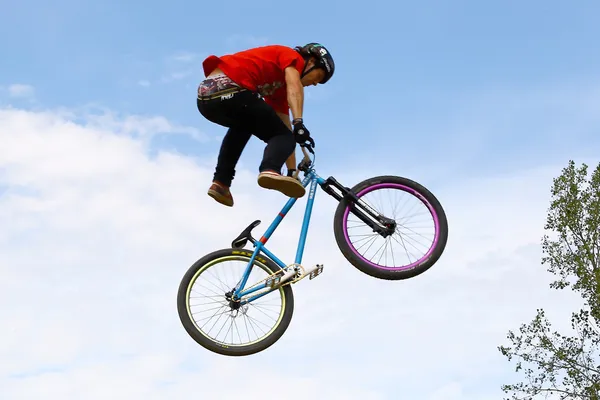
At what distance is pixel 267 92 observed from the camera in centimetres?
839

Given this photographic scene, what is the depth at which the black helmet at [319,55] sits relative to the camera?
835 centimetres

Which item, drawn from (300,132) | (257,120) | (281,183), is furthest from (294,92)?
(281,183)

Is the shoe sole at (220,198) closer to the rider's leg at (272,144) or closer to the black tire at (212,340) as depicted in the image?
the black tire at (212,340)

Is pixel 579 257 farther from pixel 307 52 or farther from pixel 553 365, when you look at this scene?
pixel 307 52

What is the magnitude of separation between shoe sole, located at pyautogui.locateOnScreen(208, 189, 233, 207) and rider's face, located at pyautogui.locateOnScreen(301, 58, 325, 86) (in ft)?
4.83

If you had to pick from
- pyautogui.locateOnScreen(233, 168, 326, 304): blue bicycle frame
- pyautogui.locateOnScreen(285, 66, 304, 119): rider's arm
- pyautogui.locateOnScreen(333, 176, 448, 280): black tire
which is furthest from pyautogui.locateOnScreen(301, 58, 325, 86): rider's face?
pyautogui.locateOnScreen(333, 176, 448, 280): black tire

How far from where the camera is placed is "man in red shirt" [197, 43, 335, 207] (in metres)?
7.98

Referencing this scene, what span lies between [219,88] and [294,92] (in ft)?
2.43

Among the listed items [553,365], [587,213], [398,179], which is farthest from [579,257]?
[398,179]

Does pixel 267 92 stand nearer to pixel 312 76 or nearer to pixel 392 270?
pixel 312 76

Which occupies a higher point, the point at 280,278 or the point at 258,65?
the point at 258,65

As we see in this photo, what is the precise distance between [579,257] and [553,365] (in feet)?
14.6

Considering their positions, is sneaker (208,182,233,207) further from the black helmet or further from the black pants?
the black helmet

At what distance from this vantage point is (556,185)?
3419 centimetres
